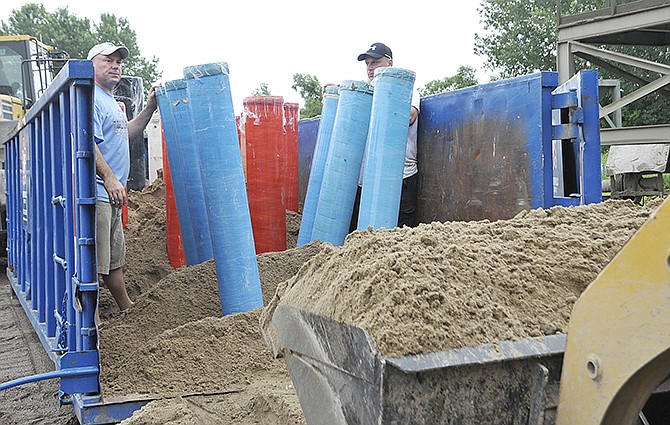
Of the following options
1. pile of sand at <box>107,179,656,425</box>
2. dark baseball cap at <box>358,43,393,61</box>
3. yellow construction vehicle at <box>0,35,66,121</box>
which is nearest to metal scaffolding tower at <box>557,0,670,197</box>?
dark baseball cap at <box>358,43,393,61</box>

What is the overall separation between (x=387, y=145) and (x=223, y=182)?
42.7 inches

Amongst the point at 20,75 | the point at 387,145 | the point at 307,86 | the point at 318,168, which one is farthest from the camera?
the point at 307,86

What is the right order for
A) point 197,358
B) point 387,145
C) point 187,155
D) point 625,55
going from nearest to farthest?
point 197,358, point 387,145, point 187,155, point 625,55

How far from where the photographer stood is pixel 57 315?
3.86 meters

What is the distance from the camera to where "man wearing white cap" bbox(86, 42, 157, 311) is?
4.10m

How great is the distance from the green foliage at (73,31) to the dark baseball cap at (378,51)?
4714 centimetres

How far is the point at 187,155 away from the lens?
500 centimetres

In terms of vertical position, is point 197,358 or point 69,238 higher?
point 69,238

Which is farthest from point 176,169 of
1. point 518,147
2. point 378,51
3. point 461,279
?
point 461,279

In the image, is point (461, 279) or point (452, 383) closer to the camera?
point (452, 383)

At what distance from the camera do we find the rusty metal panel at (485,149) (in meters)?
3.90

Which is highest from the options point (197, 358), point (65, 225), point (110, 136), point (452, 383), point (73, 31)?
point (73, 31)

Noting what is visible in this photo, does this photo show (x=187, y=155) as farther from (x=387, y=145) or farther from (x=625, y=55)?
(x=625, y=55)

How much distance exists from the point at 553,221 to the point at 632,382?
0.95 meters
